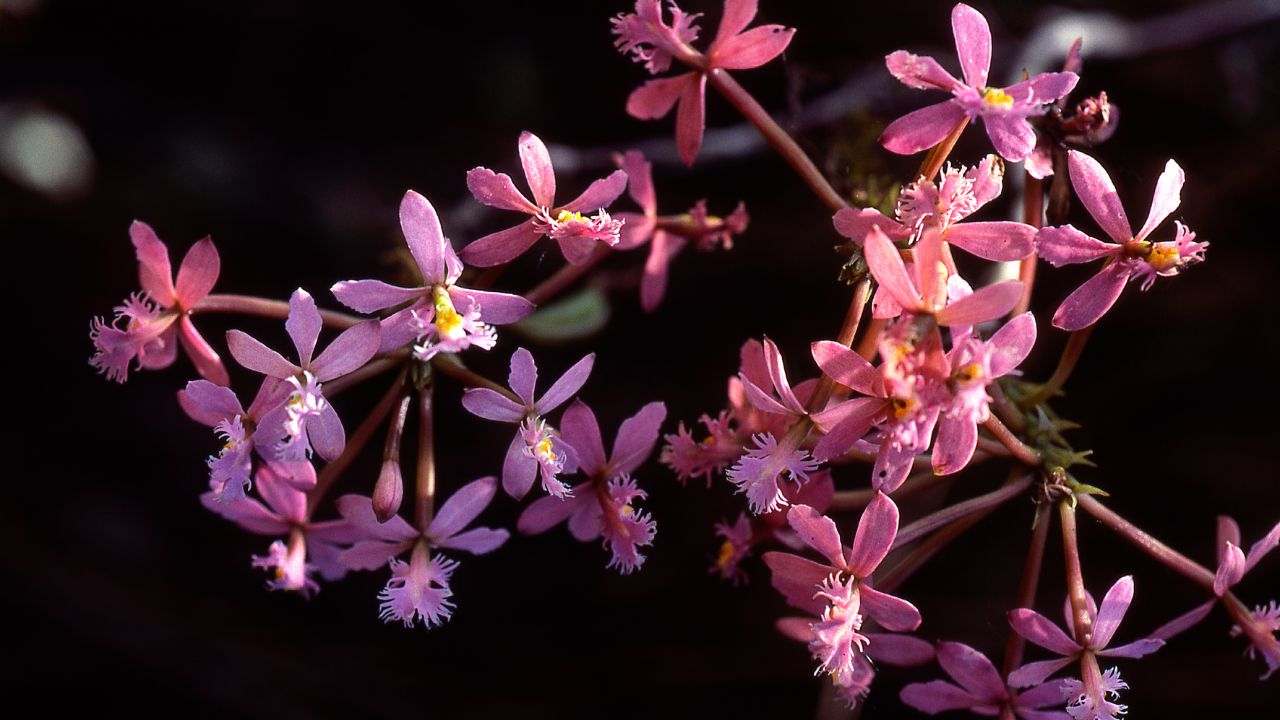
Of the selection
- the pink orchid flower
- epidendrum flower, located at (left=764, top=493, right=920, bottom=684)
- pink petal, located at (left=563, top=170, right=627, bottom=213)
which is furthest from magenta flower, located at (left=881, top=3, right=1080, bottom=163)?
the pink orchid flower

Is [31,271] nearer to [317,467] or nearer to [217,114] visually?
[217,114]

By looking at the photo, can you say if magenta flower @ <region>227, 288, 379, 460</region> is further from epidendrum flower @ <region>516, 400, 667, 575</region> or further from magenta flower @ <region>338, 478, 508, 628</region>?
epidendrum flower @ <region>516, 400, 667, 575</region>

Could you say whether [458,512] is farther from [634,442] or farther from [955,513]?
[955,513]

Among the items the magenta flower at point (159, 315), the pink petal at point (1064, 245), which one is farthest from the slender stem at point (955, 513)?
the magenta flower at point (159, 315)

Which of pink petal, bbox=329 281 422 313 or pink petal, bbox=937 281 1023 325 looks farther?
pink petal, bbox=329 281 422 313

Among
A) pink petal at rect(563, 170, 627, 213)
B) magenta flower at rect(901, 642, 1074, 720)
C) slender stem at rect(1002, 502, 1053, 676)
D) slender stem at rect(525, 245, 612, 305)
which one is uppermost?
slender stem at rect(525, 245, 612, 305)

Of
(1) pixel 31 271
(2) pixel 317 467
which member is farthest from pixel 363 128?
(2) pixel 317 467

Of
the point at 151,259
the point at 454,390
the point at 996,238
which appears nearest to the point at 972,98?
the point at 996,238

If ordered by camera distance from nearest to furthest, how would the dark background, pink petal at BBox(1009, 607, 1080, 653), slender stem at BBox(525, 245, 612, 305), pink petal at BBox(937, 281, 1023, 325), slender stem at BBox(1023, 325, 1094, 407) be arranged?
pink petal at BBox(937, 281, 1023, 325) < pink petal at BBox(1009, 607, 1080, 653) < slender stem at BBox(1023, 325, 1094, 407) < slender stem at BBox(525, 245, 612, 305) < the dark background
